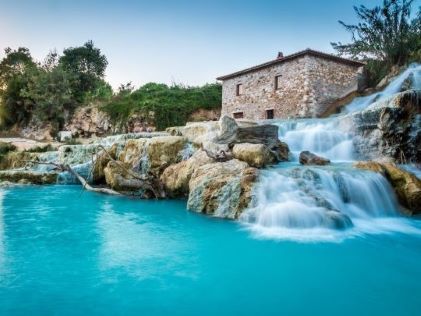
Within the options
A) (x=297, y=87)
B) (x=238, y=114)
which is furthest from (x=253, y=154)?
(x=238, y=114)

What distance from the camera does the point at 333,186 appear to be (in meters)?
8.27

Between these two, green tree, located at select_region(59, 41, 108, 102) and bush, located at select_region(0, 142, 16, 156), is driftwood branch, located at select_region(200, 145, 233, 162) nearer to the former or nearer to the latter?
bush, located at select_region(0, 142, 16, 156)

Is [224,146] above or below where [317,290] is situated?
above

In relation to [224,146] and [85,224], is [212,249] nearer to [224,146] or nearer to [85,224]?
[85,224]

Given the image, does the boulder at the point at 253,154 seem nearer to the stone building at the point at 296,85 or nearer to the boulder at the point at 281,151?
the boulder at the point at 281,151

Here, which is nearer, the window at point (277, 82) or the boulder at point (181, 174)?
the boulder at point (181, 174)

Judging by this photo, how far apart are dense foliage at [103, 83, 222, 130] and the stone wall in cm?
410

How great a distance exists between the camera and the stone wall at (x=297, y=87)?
1978 centimetres

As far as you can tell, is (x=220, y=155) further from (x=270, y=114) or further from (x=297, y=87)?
(x=270, y=114)

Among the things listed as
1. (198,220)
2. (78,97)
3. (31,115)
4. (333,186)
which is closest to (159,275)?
(198,220)

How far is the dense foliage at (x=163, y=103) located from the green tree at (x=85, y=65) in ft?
22.8

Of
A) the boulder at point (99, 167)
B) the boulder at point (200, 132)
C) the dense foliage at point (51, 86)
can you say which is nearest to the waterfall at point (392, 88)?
the boulder at point (200, 132)

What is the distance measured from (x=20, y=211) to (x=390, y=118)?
11.1 metres

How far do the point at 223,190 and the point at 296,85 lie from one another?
13.6m
